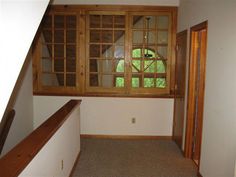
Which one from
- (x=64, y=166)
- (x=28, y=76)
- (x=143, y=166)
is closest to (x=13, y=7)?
(x=64, y=166)

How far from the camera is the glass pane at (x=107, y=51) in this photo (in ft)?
15.1

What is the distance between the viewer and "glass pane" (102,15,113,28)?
453cm

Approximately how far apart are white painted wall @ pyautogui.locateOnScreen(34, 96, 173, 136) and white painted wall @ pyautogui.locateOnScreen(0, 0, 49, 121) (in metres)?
3.55

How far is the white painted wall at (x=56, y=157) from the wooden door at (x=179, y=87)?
186 cm

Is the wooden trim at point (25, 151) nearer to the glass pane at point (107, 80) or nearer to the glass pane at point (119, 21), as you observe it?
the glass pane at point (107, 80)

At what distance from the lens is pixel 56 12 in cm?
449

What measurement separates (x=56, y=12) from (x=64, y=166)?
9.85ft

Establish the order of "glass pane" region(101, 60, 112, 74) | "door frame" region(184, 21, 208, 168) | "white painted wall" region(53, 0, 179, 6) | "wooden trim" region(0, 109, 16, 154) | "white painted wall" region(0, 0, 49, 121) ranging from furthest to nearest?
"glass pane" region(101, 60, 112, 74), "white painted wall" region(53, 0, 179, 6), "door frame" region(184, 21, 208, 168), "wooden trim" region(0, 109, 16, 154), "white painted wall" region(0, 0, 49, 121)

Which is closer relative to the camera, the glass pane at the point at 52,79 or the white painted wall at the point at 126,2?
the white painted wall at the point at 126,2

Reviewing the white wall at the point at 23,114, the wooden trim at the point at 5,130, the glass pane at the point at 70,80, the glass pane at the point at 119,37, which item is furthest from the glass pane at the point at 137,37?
the wooden trim at the point at 5,130

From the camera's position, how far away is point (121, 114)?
463cm

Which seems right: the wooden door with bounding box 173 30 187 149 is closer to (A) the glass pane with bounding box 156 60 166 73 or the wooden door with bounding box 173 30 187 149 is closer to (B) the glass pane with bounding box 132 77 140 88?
(A) the glass pane with bounding box 156 60 166 73

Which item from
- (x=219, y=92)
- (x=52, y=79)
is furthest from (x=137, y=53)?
(x=219, y=92)

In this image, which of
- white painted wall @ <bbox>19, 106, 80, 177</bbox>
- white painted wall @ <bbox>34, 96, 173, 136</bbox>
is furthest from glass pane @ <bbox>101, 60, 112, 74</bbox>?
white painted wall @ <bbox>19, 106, 80, 177</bbox>
